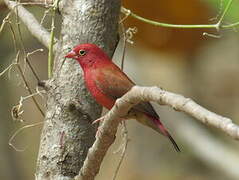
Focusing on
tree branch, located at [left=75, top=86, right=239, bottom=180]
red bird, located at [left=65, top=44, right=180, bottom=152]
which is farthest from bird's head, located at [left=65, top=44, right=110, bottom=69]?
tree branch, located at [left=75, top=86, right=239, bottom=180]

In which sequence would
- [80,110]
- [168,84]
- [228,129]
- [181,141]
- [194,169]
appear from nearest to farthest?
[228,129], [80,110], [181,141], [194,169], [168,84]

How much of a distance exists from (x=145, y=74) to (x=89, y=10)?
4100mm

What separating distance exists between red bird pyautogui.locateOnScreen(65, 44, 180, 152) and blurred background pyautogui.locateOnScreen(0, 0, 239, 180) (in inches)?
64.6

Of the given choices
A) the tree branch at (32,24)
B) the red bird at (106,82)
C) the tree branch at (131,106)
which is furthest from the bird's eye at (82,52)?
the tree branch at (131,106)

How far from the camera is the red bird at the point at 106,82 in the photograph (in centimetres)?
340

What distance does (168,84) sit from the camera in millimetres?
9578

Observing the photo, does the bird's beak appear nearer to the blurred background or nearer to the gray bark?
the gray bark

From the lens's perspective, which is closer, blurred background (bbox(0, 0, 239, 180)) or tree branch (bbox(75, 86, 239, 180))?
tree branch (bbox(75, 86, 239, 180))

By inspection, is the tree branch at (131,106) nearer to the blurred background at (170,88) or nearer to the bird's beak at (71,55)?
the bird's beak at (71,55)

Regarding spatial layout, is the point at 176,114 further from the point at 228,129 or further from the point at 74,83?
the point at 228,129

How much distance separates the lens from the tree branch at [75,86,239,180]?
7.00 feet

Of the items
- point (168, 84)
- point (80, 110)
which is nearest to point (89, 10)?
point (80, 110)

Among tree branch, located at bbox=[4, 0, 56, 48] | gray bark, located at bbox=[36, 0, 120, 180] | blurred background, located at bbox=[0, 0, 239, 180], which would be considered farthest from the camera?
blurred background, located at bbox=[0, 0, 239, 180]

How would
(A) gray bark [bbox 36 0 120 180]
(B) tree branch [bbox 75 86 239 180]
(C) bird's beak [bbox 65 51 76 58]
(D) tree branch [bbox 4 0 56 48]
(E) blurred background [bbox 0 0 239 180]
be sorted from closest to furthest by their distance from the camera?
(B) tree branch [bbox 75 86 239 180] → (A) gray bark [bbox 36 0 120 180] → (C) bird's beak [bbox 65 51 76 58] → (D) tree branch [bbox 4 0 56 48] → (E) blurred background [bbox 0 0 239 180]
